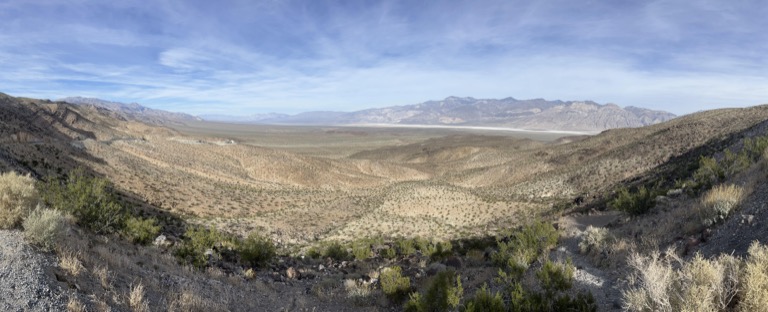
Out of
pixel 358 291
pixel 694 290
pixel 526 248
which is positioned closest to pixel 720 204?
pixel 526 248

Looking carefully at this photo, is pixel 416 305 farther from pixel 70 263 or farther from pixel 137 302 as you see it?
pixel 70 263

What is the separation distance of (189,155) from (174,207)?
21426mm

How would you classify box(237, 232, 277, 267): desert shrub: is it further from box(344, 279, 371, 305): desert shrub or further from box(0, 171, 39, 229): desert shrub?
box(0, 171, 39, 229): desert shrub

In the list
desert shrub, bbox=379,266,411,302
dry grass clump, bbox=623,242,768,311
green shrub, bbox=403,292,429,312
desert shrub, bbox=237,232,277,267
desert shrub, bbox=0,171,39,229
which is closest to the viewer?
dry grass clump, bbox=623,242,768,311

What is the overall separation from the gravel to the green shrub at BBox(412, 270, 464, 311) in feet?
18.7

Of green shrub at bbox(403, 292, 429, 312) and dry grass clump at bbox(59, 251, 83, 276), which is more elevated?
dry grass clump at bbox(59, 251, 83, 276)

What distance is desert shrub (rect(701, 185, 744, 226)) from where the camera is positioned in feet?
28.7

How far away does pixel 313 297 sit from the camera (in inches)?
386

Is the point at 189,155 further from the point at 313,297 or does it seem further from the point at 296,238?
the point at 313,297

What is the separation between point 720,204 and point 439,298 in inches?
259

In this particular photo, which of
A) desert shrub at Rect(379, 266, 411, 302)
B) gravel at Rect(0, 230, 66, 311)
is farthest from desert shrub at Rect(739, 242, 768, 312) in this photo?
gravel at Rect(0, 230, 66, 311)

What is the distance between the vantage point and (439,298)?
26.8 feet

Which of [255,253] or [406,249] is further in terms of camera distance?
[406,249]

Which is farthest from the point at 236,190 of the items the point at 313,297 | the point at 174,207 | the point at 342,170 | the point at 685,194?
the point at 685,194
